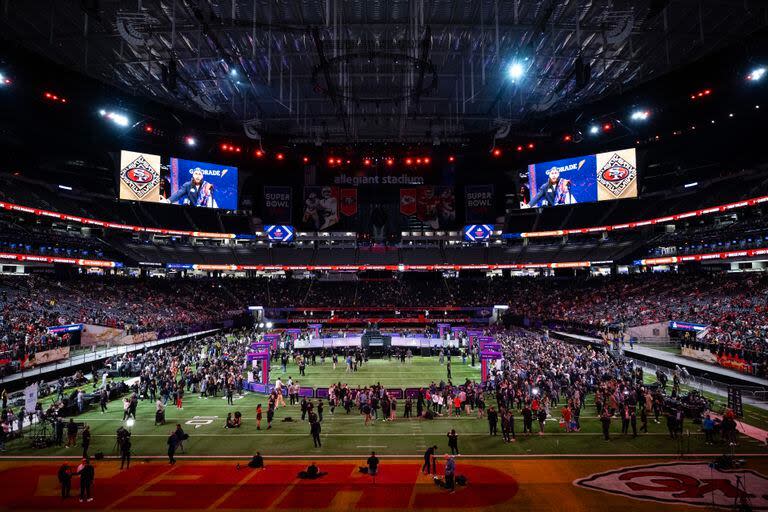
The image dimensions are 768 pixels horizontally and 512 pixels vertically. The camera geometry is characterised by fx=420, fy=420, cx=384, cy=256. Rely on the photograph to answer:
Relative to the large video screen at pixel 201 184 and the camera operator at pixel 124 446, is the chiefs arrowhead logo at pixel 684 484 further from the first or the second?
the large video screen at pixel 201 184

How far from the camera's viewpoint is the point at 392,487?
12750 millimetres

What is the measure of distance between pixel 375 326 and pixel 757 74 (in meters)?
39.0

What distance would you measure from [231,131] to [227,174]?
4940 mm

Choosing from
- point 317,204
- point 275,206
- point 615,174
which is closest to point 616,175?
point 615,174

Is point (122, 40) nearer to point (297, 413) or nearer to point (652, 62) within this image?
point (297, 413)

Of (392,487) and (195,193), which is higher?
(195,193)

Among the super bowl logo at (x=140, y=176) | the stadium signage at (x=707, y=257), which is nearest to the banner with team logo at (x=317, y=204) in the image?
the super bowl logo at (x=140, y=176)

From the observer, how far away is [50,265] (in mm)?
45750

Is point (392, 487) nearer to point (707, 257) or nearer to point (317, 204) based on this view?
point (317, 204)

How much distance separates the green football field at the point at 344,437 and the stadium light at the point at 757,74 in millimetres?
29860

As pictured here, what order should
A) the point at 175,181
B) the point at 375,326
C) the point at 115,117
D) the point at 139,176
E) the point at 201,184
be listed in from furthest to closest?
the point at 201,184 → the point at 175,181 → the point at 375,326 → the point at 139,176 → the point at 115,117

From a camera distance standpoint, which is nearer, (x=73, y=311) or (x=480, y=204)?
(x=73, y=311)

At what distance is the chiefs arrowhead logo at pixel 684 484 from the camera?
11.6 meters

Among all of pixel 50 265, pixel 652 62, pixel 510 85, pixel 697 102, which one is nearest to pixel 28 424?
pixel 50 265
